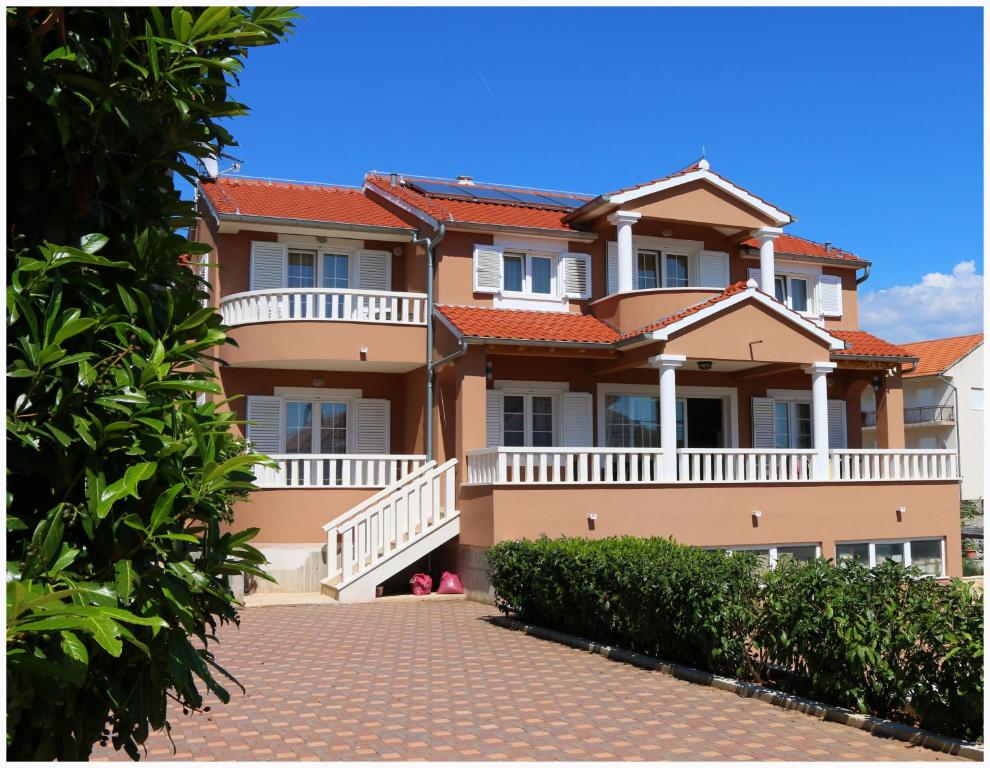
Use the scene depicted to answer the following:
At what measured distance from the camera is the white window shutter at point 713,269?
953 inches

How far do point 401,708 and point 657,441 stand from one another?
1475 cm

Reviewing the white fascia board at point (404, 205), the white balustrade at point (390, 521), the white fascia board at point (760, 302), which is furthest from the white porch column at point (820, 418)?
the white fascia board at point (404, 205)

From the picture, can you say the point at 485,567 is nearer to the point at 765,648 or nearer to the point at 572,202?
the point at 765,648

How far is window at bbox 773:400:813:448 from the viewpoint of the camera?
24.8m

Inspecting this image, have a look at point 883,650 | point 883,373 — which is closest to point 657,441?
point 883,373

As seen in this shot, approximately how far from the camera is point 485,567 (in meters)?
18.5

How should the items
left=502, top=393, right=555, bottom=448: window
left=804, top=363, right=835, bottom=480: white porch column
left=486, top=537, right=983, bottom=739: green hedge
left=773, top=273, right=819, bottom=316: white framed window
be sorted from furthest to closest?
1. left=773, top=273, right=819, bottom=316: white framed window
2. left=502, top=393, right=555, bottom=448: window
3. left=804, top=363, right=835, bottom=480: white porch column
4. left=486, top=537, right=983, bottom=739: green hedge

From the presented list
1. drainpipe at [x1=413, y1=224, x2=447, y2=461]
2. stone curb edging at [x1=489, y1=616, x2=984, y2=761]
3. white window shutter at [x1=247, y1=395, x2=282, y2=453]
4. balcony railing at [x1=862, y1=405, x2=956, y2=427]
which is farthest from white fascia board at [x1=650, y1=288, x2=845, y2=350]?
balcony railing at [x1=862, y1=405, x2=956, y2=427]

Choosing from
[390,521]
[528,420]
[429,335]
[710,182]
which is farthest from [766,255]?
[390,521]

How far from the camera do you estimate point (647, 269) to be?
24062mm

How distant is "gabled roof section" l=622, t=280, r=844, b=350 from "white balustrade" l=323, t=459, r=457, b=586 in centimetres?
496

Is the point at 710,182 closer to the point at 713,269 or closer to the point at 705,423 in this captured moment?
the point at 713,269

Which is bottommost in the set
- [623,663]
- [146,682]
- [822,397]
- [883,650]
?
[623,663]

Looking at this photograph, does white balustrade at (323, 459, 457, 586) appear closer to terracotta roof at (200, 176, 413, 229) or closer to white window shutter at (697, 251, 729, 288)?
terracotta roof at (200, 176, 413, 229)
